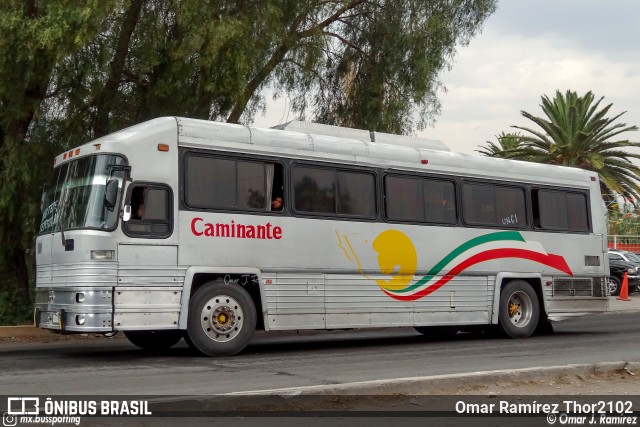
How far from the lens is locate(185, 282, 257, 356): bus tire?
43.2ft

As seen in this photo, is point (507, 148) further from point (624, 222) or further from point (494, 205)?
point (494, 205)

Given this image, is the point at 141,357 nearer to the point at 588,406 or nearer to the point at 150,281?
the point at 150,281

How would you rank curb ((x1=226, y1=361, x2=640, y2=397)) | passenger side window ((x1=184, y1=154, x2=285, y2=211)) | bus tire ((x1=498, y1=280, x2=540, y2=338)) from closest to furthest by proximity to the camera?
curb ((x1=226, y1=361, x2=640, y2=397)), passenger side window ((x1=184, y1=154, x2=285, y2=211)), bus tire ((x1=498, y1=280, x2=540, y2=338))

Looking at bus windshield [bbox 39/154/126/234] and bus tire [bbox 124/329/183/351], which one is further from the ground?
bus windshield [bbox 39/154/126/234]

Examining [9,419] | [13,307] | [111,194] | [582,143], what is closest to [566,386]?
[9,419]

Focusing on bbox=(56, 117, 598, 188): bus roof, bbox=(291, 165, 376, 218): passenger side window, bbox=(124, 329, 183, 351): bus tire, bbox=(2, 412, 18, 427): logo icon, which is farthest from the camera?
bbox=(124, 329, 183, 351): bus tire

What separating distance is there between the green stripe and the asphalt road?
1.11 m

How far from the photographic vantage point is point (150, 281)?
12773mm

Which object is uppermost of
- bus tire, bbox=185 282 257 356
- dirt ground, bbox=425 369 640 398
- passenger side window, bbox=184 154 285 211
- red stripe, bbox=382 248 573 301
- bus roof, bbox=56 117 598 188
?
bus roof, bbox=56 117 598 188

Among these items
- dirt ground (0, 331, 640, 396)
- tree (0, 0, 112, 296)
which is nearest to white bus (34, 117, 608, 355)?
tree (0, 0, 112, 296)

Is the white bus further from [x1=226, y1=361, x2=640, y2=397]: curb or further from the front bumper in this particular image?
[x1=226, y1=361, x2=640, y2=397]: curb

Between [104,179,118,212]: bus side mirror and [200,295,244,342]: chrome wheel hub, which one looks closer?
[104,179,118,212]: bus side mirror

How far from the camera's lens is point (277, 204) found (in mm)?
14219

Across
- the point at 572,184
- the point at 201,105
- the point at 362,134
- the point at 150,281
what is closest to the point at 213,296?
A: the point at 150,281
